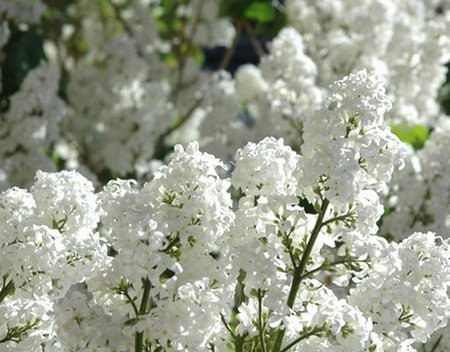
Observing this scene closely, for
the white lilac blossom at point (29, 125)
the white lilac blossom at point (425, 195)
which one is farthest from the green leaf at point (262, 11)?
the white lilac blossom at point (425, 195)

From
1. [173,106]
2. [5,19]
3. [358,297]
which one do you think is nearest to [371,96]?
[358,297]

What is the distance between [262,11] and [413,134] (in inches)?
35.2

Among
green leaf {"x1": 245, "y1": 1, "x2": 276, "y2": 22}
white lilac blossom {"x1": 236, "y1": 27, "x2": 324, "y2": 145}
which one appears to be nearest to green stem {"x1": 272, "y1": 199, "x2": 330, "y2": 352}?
white lilac blossom {"x1": 236, "y1": 27, "x2": 324, "y2": 145}

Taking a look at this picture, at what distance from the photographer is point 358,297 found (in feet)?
3.39

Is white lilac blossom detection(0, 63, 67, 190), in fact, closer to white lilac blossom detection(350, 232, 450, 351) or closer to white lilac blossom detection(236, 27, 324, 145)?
white lilac blossom detection(236, 27, 324, 145)

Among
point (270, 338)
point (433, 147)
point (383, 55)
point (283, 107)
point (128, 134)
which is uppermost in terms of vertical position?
point (383, 55)

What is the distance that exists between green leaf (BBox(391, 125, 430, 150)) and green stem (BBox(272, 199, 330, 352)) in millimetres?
1231

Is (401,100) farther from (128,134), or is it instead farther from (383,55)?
(128,134)

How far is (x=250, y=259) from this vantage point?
941 millimetres

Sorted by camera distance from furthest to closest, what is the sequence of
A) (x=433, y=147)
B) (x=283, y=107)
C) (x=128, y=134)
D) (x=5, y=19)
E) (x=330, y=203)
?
(x=128, y=134) < (x=5, y=19) < (x=283, y=107) < (x=433, y=147) < (x=330, y=203)

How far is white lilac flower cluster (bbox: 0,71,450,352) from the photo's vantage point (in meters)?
0.94

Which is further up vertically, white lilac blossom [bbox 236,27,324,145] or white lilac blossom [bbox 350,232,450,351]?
white lilac blossom [bbox 236,27,324,145]

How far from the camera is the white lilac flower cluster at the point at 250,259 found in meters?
0.94

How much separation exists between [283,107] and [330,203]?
1.06 meters
